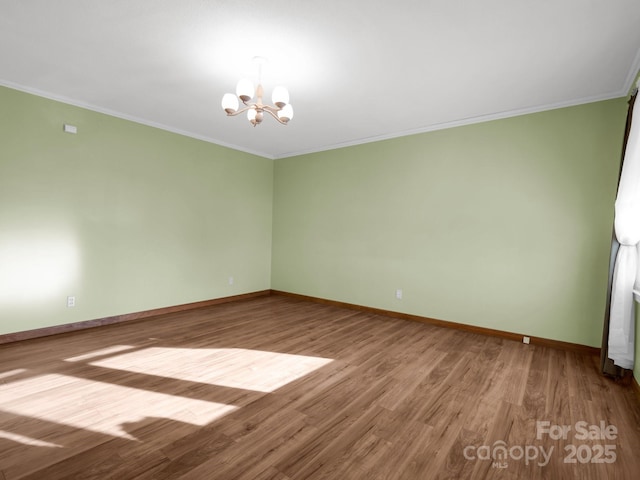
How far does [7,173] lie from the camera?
10.7 ft

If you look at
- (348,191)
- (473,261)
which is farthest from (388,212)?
(473,261)

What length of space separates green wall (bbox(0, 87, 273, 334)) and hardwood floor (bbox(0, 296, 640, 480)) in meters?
0.67

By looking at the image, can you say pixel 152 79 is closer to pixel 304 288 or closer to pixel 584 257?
Answer: pixel 304 288

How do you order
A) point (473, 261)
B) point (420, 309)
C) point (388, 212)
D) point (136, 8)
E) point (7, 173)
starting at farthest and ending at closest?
point (388, 212), point (420, 309), point (473, 261), point (7, 173), point (136, 8)

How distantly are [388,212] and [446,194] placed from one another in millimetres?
907

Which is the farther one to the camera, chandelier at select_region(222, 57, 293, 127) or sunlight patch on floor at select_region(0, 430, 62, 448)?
chandelier at select_region(222, 57, 293, 127)

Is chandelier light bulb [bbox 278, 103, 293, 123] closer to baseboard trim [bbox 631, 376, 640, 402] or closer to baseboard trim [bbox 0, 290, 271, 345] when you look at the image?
baseboard trim [bbox 0, 290, 271, 345]

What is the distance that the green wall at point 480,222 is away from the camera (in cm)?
330

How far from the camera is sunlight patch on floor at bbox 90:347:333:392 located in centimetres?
255

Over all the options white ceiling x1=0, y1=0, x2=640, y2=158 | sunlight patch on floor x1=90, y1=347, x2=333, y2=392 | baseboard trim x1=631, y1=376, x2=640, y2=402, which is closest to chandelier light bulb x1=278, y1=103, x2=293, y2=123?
white ceiling x1=0, y1=0, x2=640, y2=158

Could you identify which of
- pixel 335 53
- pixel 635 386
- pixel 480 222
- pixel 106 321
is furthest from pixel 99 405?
pixel 480 222

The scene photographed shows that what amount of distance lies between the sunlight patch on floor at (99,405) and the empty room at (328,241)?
0.02 meters

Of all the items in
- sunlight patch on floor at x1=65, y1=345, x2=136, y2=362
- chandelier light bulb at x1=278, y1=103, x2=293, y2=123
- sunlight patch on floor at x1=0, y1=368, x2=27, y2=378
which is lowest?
sunlight patch on floor at x1=65, y1=345, x2=136, y2=362

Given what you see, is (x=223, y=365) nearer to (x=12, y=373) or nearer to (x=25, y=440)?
(x=25, y=440)
